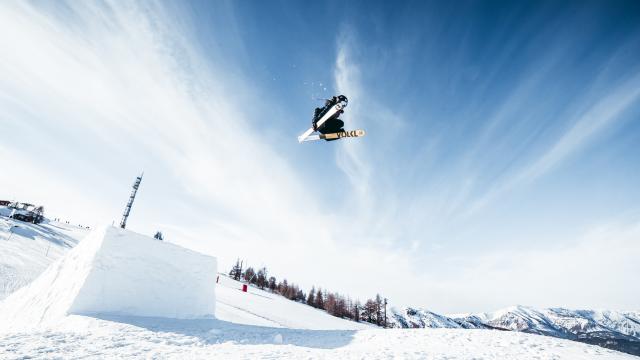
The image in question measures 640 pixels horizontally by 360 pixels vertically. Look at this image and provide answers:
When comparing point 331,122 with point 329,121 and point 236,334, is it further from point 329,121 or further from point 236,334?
point 236,334

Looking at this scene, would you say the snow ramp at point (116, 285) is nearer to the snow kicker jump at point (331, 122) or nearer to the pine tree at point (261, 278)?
the snow kicker jump at point (331, 122)

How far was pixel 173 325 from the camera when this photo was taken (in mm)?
13141

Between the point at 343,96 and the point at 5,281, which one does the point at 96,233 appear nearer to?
the point at 5,281

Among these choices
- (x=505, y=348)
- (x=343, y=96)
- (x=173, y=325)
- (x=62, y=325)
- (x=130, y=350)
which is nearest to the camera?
(x=130, y=350)

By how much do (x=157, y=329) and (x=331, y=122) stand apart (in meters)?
10.9

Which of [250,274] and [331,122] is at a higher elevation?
[331,122]

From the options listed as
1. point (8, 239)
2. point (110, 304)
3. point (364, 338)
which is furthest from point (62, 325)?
point (8, 239)

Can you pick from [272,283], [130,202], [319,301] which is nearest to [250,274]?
[272,283]

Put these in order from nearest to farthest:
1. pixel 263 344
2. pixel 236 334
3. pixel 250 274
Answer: pixel 263 344
pixel 236 334
pixel 250 274

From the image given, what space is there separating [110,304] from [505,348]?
1599 cm

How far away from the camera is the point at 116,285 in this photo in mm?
13898

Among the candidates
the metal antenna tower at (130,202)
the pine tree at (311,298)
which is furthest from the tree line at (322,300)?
the metal antenna tower at (130,202)

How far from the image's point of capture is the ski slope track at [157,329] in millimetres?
9227

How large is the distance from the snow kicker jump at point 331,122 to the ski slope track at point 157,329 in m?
8.19
